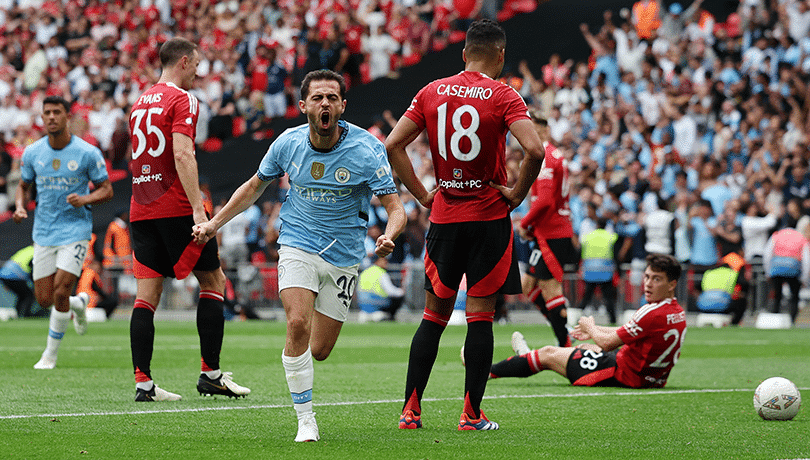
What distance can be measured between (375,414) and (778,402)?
259 centimetres

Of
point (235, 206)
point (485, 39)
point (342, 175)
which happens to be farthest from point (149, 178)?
point (485, 39)

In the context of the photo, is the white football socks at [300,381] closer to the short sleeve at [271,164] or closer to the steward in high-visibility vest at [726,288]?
the short sleeve at [271,164]

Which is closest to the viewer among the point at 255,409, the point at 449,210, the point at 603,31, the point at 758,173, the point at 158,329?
the point at 449,210

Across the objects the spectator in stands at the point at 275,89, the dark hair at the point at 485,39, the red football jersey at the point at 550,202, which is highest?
the spectator in stands at the point at 275,89

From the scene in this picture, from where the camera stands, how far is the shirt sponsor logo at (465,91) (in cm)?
639

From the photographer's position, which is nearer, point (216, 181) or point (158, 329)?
point (158, 329)

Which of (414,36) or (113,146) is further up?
(414,36)

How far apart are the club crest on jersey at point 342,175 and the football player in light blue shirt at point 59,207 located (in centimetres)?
459

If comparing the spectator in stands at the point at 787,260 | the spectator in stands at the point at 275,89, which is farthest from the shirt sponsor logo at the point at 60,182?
the spectator in stands at the point at 275,89

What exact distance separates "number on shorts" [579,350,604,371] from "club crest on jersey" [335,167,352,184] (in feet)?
11.7

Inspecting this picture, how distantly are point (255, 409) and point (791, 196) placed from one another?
13919 mm

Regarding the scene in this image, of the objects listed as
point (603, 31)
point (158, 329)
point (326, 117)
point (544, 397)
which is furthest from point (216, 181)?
point (326, 117)

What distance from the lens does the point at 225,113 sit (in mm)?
27312

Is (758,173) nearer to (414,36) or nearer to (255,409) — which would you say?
(414,36)
